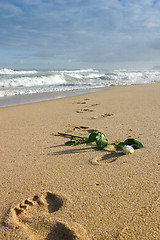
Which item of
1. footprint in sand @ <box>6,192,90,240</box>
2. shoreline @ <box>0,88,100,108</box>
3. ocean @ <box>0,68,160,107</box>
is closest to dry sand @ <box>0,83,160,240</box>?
footprint in sand @ <box>6,192,90,240</box>

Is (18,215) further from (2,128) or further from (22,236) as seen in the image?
(2,128)

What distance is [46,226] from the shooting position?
114 centimetres

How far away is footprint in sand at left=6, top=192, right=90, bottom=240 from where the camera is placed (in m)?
1.09

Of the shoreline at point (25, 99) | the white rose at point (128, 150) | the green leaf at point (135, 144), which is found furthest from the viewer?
the shoreline at point (25, 99)

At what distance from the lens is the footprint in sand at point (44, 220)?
1.09 m

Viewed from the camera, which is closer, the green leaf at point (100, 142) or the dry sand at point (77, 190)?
the dry sand at point (77, 190)

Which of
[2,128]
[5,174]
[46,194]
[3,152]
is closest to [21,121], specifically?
[2,128]

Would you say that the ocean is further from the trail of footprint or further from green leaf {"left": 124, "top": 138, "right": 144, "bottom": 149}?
the trail of footprint

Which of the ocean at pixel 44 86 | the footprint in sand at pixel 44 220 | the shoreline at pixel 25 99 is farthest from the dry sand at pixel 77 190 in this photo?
the ocean at pixel 44 86

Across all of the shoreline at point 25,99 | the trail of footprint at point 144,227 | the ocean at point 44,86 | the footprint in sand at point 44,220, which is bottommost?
the footprint in sand at point 44,220

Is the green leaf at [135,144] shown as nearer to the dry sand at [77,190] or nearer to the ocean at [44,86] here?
the dry sand at [77,190]

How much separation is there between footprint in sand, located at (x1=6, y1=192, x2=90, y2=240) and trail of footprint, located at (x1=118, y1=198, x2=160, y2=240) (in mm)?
208

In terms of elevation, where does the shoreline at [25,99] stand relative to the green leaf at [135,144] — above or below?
above

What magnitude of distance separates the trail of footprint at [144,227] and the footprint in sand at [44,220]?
0.68 ft
